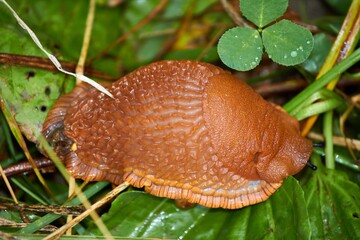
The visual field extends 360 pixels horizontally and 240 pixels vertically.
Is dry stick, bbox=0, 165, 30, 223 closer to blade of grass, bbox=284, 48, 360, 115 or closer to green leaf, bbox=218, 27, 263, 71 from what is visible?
green leaf, bbox=218, 27, 263, 71

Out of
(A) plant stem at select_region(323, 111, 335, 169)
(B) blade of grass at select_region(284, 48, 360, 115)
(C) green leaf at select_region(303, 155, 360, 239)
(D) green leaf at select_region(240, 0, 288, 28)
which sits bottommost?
(C) green leaf at select_region(303, 155, 360, 239)

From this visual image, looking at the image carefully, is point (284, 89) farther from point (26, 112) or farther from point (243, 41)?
point (26, 112)

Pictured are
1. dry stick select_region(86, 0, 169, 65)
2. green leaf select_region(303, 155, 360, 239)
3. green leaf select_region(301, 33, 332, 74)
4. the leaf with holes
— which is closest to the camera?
green leaf select_region(303, 155, 360, 239)

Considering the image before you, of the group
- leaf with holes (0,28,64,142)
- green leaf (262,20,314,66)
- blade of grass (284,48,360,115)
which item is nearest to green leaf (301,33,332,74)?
blade of grass (284,48,360,115)

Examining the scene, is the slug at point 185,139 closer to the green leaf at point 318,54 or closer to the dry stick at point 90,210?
the dry stick at point 90,210

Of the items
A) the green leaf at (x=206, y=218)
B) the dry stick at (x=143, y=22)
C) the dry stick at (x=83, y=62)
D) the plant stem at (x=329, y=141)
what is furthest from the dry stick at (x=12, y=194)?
the plant stem at (x=329, y=141)

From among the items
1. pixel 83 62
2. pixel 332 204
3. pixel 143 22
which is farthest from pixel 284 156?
pixel 143 22
